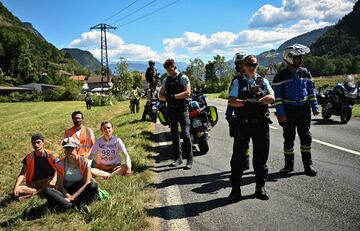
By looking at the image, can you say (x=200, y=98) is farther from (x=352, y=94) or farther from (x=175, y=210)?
(x=352, y=94)

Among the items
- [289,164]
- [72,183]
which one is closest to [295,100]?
[289,164]

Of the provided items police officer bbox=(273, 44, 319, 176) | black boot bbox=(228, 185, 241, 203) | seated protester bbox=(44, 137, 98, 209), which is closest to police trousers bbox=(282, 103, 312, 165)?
police officer bbox=(273, 44, 319, 176)

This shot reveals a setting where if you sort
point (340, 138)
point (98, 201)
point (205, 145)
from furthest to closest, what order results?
point (340, 138), point (205, 145), point (98, 201)

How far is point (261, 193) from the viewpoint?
4902 mm

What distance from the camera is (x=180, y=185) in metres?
5.73

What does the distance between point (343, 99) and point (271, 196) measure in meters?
8.85

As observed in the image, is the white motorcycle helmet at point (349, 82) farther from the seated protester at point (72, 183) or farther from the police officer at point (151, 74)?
the seated protester at point (72, 183)

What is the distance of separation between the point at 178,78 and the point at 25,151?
692 cm

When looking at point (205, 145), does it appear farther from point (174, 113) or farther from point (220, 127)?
point (220, 127)

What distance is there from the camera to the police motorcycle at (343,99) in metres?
12.4

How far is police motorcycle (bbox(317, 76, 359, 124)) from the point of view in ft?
40.6

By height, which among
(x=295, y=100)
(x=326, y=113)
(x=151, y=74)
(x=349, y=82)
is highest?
(x=151, y=74)

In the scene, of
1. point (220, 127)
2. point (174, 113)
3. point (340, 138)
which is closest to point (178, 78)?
point (174, 113)

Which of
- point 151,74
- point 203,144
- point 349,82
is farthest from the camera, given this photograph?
point 151,74
